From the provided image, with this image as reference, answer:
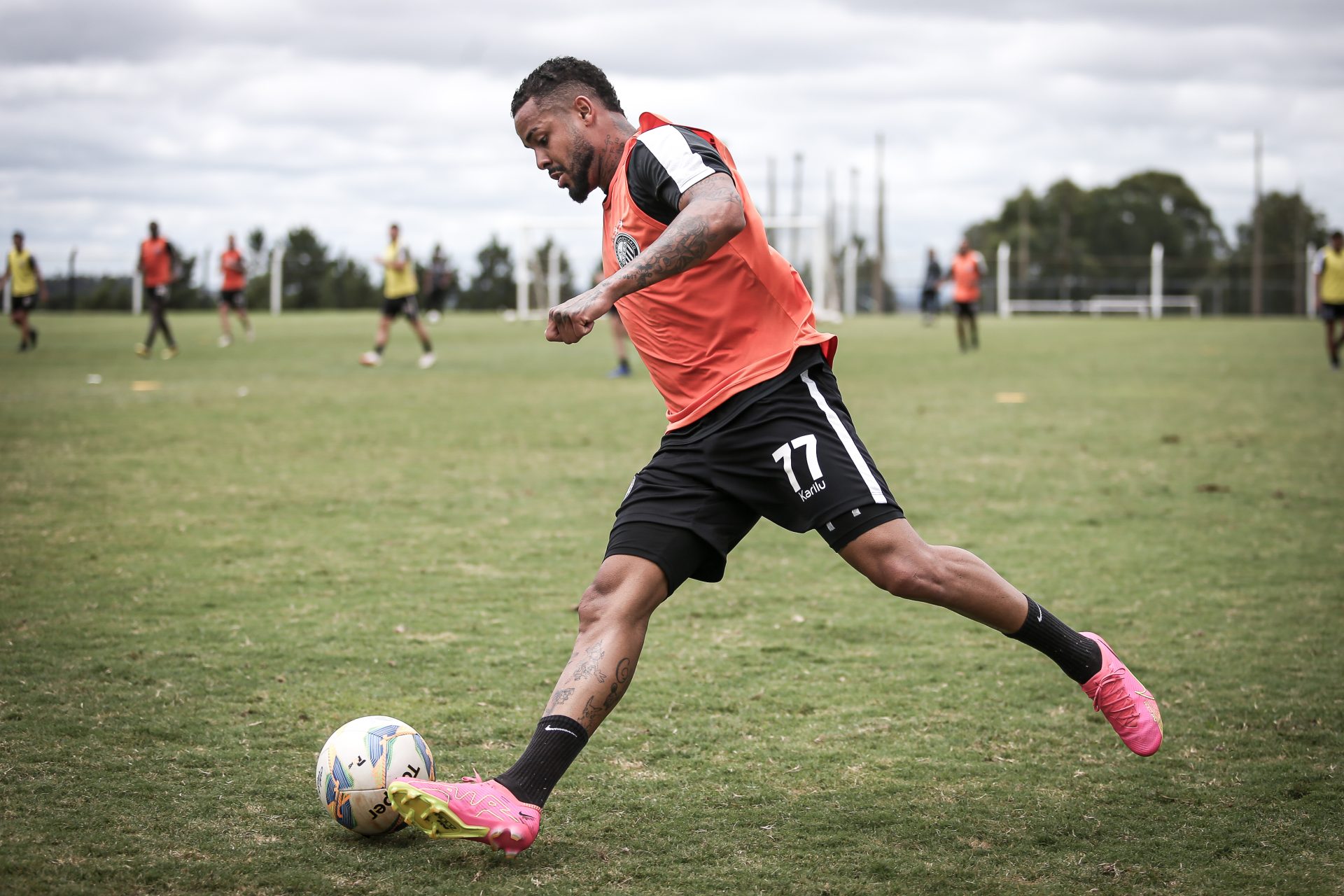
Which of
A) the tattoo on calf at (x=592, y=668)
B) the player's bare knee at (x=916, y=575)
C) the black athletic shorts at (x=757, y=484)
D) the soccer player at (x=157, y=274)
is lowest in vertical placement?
the tattoo on calf at (x=592, y=668)

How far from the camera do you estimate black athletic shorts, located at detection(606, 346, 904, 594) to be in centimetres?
335

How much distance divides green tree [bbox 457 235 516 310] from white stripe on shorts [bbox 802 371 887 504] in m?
51.0

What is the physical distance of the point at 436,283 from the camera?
4062 centimetres

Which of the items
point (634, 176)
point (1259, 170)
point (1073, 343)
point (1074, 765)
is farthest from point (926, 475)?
point (1259, 170)

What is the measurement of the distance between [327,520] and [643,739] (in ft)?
14.2

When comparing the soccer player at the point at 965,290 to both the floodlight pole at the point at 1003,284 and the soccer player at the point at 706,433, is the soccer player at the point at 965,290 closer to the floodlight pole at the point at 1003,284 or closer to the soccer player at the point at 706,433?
the soccer player at the point at 706,433

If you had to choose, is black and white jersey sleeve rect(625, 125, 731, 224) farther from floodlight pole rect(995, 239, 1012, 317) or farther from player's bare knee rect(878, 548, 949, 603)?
floodlight pole rect(995, 239, 1012, 317)

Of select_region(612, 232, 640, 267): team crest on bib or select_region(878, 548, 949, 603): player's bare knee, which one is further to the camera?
select_region(612, 232, 640, 267): team crest on bib

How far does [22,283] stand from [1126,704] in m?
24.1

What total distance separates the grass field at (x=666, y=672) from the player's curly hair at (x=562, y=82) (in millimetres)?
2025

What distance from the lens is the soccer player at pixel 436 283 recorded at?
40.4 m

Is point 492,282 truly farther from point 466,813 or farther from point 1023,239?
point 466,813

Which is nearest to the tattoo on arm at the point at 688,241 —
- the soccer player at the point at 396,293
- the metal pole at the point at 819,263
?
the soccer player at the point at 396,293

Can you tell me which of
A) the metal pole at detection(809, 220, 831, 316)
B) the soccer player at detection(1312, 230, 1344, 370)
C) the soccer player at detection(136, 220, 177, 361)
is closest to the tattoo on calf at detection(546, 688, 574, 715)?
the soccer player at detection(1312, 230, 1344, 370)
